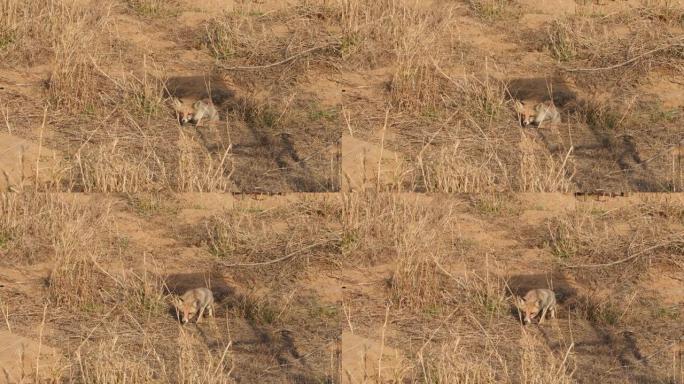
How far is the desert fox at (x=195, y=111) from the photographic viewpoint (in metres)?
12.0

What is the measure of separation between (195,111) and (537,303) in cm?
352


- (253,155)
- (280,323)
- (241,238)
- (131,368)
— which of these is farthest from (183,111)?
(131,368)

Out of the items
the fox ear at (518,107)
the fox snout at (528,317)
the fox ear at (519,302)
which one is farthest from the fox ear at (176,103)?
the fox snout at (528,317)

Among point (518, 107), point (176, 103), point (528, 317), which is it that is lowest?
point (528, 317)

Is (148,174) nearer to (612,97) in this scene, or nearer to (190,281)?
(190,281)

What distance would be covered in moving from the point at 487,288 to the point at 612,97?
304cm

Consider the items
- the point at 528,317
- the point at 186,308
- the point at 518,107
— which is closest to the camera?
the point at 186,308

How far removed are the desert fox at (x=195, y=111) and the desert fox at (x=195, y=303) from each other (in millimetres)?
2046

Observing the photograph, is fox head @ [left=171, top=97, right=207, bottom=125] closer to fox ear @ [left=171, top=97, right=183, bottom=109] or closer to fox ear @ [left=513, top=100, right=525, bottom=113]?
fox ear @ [left=171, top=97, right=183, bottom=109]

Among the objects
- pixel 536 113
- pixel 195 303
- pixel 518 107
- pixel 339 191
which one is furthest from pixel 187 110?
pixel 536 113

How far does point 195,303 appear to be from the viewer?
34.1ft

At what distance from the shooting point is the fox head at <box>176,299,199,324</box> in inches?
405

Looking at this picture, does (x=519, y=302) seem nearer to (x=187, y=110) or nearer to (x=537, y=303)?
(x=537, y=303)

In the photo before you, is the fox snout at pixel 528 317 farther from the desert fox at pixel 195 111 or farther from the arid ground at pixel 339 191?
the desert fox at pixel 195 111
